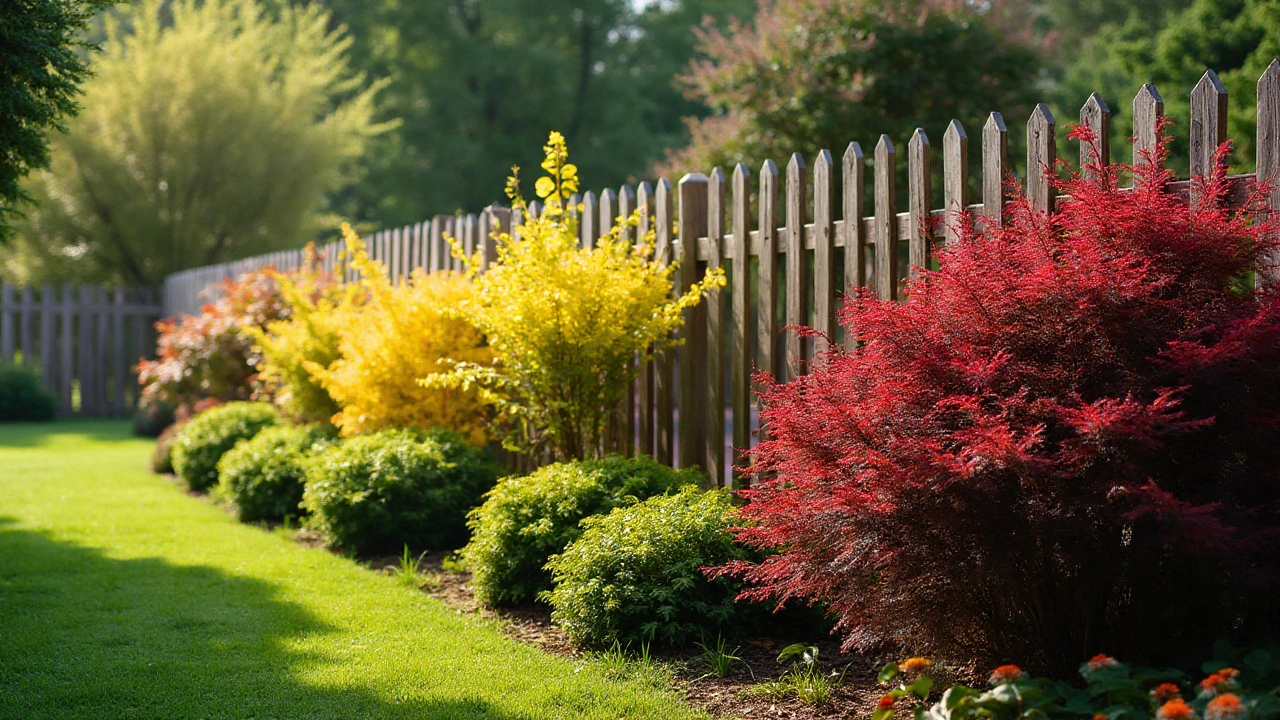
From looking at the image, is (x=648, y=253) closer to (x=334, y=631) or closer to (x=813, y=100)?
(x=334, y=631)

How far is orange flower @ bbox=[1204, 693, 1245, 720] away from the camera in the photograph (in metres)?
2.36

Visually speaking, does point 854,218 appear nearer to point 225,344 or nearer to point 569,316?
point 569,316

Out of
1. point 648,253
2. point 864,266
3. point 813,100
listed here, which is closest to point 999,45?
point 813,100

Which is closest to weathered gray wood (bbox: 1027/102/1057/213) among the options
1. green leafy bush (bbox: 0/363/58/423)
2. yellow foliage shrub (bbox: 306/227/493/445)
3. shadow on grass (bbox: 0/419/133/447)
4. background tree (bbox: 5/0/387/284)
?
yellow foliage shrub (bbox: 306/227/493/445)

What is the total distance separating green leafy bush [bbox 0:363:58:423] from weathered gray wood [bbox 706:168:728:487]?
14.4m

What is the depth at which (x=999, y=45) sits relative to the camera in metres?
10.7

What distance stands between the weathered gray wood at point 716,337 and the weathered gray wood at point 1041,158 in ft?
6.31

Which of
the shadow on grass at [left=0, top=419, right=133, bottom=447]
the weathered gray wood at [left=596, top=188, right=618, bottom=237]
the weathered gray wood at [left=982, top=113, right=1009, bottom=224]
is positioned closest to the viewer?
the weathered gray wood at [left=982, top=113, right=1009, bottom=224]

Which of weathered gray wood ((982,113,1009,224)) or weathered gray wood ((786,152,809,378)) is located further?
weathered gray wood ((786,152,809,378))

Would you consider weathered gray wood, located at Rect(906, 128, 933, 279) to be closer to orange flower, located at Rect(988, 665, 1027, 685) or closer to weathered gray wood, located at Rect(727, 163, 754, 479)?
weathered gray wood, located at Rect(727, 163, 754, 479)

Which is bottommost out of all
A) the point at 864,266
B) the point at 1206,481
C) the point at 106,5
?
the point at 1206,481

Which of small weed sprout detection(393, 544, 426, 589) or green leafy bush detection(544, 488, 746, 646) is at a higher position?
green leafy bush detection(544, 488, 746, 646)

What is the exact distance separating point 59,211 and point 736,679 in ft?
64.7

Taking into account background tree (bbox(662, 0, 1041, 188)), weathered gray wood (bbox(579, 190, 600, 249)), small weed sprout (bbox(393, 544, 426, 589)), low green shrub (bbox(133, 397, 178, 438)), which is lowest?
small weed sprout (bbox(393, 544, 426, 589))
